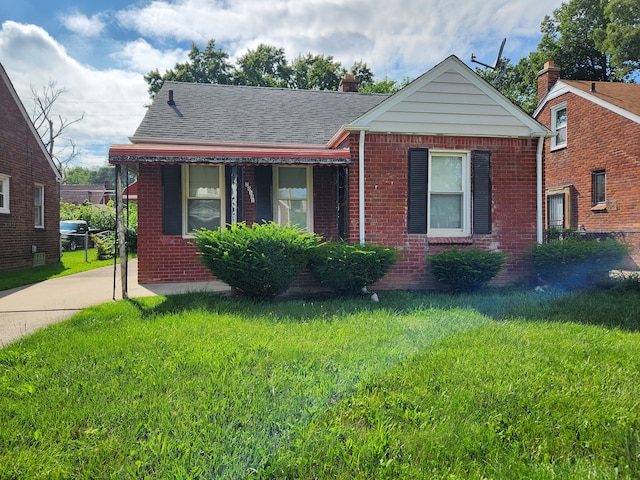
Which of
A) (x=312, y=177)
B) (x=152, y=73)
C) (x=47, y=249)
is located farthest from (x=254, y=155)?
(x=152, y=73)

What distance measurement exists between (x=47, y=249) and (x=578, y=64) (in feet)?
96.8

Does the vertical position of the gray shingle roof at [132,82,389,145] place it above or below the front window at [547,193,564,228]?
above

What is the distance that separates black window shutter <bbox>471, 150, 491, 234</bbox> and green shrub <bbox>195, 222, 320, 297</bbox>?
137 inches

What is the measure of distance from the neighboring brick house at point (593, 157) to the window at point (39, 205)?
17.1 m

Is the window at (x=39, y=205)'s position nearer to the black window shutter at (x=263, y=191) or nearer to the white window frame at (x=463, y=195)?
the black window shutter at (x=263, y=191)

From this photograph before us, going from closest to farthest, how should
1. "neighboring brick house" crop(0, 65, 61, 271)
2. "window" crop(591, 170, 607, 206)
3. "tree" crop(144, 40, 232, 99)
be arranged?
"neighboring brick house" crop(0, 65, 61, 271) → "window" crop(591, 170, 607, 206) → "tree" crop(144, 40, 232, 99)

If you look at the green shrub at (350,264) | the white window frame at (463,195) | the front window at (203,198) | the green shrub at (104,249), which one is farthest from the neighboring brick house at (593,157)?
the green shrub at (104,249)

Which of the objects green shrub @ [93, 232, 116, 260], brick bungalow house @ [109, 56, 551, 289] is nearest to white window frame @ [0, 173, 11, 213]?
green shrub @ [93, 232, 116, 260]

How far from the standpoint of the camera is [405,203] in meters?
7.38

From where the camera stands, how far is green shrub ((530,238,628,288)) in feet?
23.0

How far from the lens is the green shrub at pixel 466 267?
6.79m

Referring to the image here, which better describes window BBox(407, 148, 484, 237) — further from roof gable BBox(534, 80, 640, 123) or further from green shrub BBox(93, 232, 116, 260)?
green shrub BBox(93, 232, 116, 260)

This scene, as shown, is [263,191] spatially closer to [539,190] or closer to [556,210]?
[539,190]

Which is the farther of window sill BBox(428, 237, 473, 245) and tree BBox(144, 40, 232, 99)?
tree BBox(144, 40, 232, 99)
